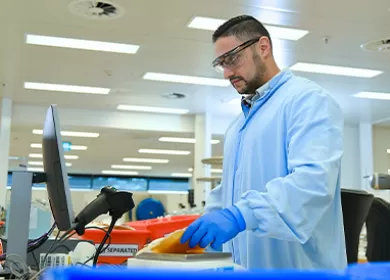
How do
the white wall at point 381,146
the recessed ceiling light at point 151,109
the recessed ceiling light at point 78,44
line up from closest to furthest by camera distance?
1. the recessed ceiling light at point 78,44
2. the recessed ceiling light at point 151,109
3. the white wall at point 381,146

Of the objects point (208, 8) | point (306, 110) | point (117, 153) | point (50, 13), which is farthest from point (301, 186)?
point (117, 153)

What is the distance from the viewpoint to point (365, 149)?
34.0 feet

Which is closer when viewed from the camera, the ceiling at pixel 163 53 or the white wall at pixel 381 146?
the ceiling at pixel 163 53

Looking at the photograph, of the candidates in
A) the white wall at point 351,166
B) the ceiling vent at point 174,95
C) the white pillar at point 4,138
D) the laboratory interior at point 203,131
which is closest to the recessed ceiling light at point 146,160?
the laboratory interior at point 203,131

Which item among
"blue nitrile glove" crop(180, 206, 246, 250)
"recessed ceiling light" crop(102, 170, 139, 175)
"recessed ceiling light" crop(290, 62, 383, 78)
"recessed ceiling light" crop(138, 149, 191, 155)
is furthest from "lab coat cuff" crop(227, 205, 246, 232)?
"recessed ceiling light" crop(102, 170, 139, 175)

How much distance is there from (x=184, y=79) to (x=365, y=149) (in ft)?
15.0

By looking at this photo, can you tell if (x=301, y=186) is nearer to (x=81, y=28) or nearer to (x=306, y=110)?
(x=306, y=110)

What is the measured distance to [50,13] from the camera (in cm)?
505

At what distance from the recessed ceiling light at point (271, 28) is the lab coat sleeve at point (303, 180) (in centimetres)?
375

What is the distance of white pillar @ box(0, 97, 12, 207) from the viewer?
8.53 m

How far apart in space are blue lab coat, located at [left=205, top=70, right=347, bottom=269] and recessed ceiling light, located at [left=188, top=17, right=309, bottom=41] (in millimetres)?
3441

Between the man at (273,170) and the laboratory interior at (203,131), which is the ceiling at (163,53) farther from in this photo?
the man at (273,170)

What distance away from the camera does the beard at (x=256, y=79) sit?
1.75 metres

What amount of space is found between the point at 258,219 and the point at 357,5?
13.0 feet
